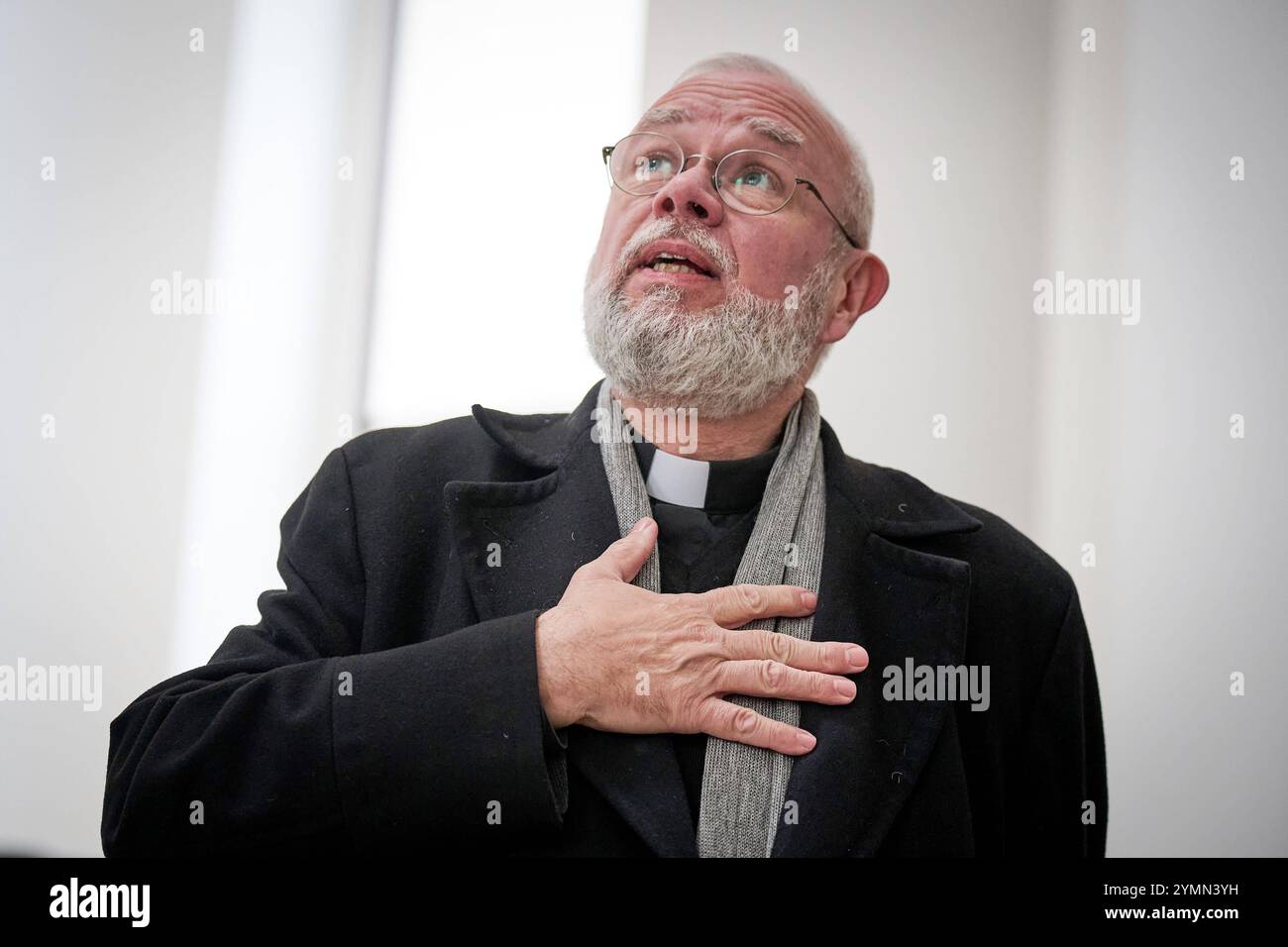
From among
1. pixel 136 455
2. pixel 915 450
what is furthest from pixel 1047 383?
pixel 136 455

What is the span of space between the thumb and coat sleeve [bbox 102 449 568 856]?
0.14 metres

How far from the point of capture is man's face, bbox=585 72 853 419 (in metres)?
1.87

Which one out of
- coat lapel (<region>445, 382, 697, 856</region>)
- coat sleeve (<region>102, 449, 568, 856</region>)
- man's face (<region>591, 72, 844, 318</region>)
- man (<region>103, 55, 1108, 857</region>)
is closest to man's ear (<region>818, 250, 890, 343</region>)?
man (<region>103, 55, 1108, 857</region>)

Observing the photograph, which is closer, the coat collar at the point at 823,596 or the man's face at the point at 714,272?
the coat collar at the point at 823,596

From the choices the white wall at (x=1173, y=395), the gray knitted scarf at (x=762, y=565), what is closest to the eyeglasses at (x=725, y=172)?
the gray knitted scarf at (x=762, y=565)

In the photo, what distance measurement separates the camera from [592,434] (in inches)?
73.3

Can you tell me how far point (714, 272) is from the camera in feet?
6.22

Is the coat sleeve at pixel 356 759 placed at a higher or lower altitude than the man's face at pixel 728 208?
A: lower

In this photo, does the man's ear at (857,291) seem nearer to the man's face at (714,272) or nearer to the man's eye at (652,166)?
the man's face at (714,272)

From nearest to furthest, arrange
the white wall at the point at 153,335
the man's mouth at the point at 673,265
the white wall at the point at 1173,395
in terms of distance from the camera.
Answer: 1. the man's mouth at the point at 673,265
2. the white wall at the point at 153,335
3. the white wall at the point at 1173,395

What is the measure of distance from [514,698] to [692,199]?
0.88 meters

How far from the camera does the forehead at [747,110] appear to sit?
196 centimetres

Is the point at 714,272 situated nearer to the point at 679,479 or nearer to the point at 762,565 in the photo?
the point at 679,479
